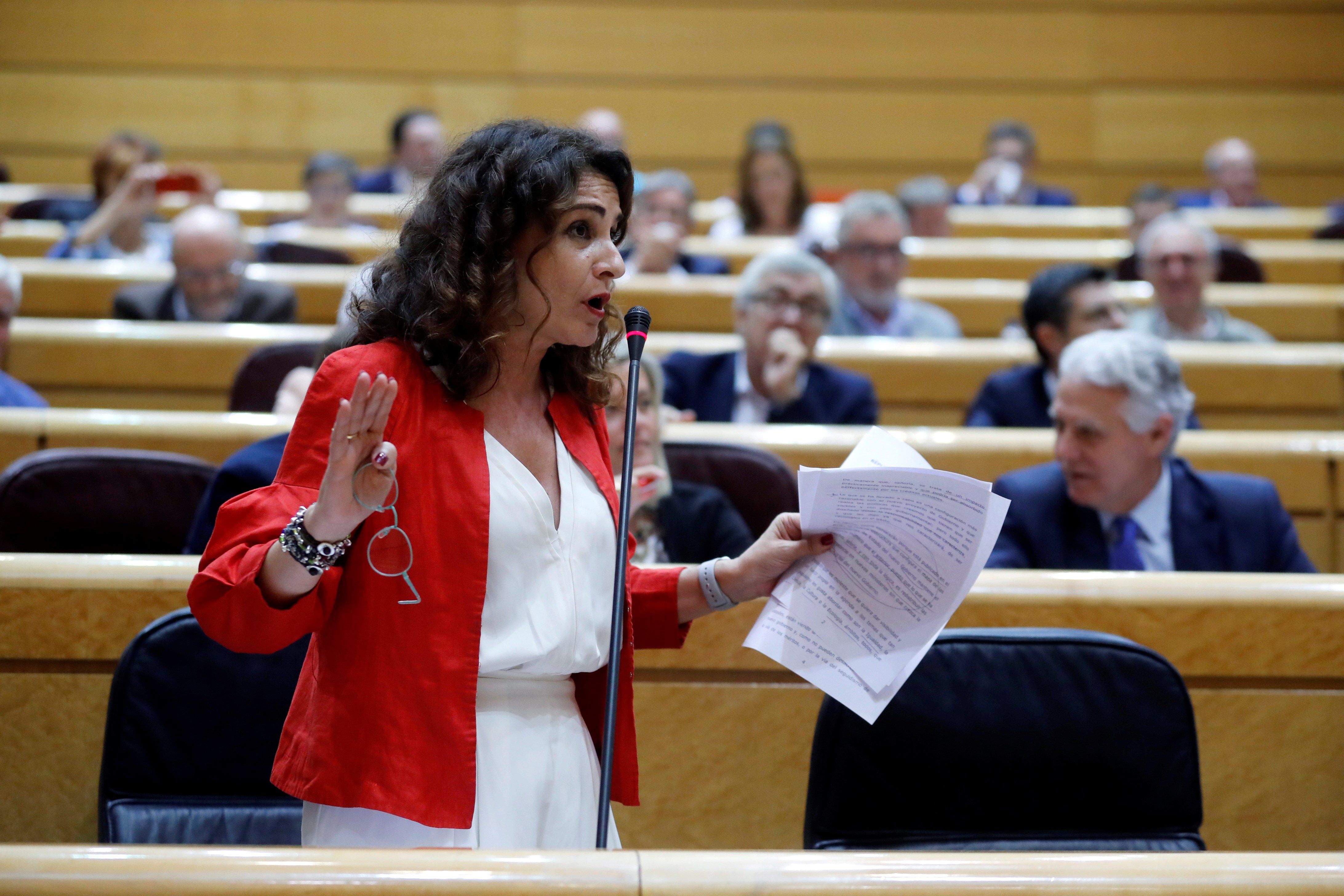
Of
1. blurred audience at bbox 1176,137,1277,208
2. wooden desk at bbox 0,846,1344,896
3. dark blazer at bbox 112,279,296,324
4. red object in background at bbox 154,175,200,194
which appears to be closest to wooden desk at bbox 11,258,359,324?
dark blazer at bbox 112,279,296,324

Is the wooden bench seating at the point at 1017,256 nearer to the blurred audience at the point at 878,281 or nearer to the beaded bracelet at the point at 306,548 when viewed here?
the blurred audience at the point at 878,281

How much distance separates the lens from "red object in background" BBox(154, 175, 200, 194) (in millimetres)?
4324

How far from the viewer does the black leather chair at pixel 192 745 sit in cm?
115

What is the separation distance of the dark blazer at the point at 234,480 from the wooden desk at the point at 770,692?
303mm

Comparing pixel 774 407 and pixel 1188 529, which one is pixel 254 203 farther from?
pixel 1188 529

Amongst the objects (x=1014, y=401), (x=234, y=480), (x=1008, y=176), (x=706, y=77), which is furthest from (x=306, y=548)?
(x=706, y=77)

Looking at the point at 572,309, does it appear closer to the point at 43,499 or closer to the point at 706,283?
the point at 43,499

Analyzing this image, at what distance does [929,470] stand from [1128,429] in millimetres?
914

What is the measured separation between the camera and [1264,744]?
1.35 meters

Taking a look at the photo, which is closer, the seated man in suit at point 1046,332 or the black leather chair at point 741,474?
the black leather chair at point 741,474

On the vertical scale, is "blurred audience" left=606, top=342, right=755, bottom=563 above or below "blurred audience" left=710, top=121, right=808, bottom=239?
below

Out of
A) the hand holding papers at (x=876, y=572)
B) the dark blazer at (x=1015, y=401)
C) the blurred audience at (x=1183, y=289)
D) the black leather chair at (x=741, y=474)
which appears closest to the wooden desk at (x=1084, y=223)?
the blurred audience at (x=1183, y=289)

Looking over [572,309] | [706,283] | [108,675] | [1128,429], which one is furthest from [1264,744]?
[706,283]

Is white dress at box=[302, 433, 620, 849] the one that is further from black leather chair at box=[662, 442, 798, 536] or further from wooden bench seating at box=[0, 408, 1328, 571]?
wooden bench seating at box=[0, 408, 1328, 571]
